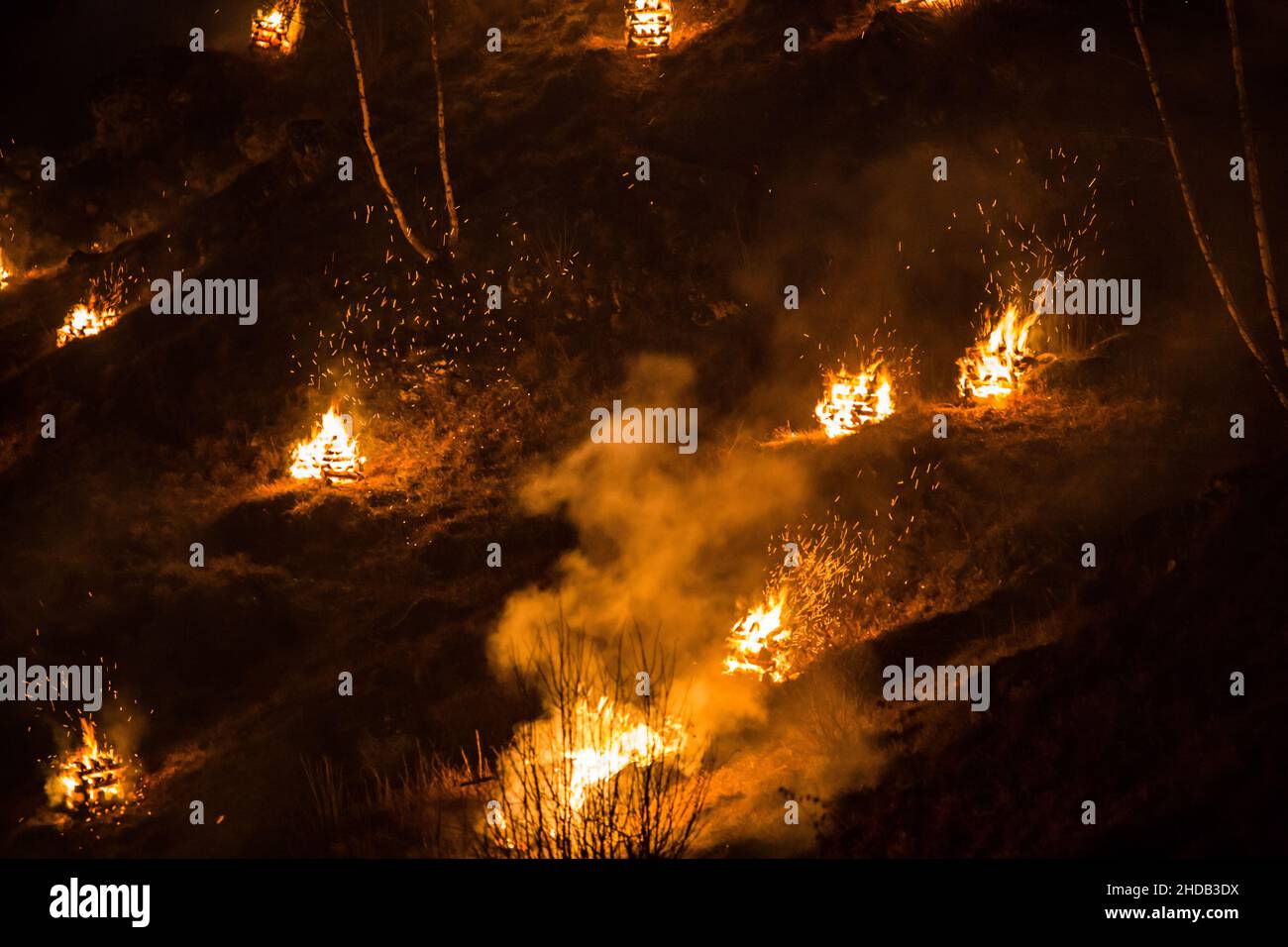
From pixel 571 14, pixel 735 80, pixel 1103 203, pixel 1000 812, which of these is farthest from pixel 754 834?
pixel 571 14

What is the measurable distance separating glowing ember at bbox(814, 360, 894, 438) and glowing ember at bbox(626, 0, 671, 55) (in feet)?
28.2

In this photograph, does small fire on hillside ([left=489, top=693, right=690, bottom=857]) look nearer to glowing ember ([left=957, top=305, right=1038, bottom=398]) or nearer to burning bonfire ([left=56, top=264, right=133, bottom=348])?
glowing ember ([left=957, top=305, right=1038, bottom=398])

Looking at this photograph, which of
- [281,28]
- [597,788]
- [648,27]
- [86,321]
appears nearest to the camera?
[597,788]

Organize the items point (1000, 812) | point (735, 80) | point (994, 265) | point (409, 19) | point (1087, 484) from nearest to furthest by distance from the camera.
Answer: point (1000, 812) → point (1087, 484) → point (994, 265) → point (735, 80) → point (409, 19)

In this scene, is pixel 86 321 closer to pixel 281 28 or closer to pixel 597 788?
pixel 281 28

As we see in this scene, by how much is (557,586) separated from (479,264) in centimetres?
551

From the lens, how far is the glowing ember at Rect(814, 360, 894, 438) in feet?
40.5

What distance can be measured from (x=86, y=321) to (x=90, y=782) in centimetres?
938

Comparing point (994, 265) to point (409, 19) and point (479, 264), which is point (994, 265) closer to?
point (479, 264)

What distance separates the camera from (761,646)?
9.97 metres

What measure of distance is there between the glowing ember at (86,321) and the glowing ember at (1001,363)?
1284 centimetres

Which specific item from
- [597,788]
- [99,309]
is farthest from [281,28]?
[597,788]

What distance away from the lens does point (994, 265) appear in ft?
44.9

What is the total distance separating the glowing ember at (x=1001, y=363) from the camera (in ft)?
40.4
